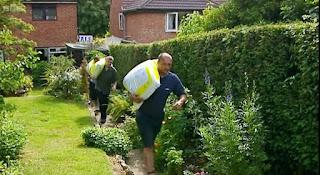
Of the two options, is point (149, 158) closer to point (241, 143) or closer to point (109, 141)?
point (109, 141)

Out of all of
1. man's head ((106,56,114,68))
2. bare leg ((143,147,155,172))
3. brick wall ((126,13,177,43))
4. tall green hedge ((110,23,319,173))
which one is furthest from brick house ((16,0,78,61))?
bare leg ((143,147,155,172))

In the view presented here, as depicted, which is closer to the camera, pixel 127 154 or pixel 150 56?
pixel 127 154

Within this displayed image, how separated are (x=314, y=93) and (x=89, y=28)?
40.7 metres

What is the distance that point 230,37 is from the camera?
6.23 meters

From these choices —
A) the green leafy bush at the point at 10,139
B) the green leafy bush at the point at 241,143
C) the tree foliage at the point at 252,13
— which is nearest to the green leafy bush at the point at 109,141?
the green leafy bush at the point at 10,139

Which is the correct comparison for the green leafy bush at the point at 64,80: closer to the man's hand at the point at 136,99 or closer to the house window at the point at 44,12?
the house window at the point at 44,12

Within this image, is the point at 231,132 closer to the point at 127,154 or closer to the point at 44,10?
the point at 127,154

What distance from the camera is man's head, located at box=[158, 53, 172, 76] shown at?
605cm

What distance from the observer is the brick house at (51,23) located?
87.0ft

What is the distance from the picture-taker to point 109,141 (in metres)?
7.87

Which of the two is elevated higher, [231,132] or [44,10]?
[44,10]

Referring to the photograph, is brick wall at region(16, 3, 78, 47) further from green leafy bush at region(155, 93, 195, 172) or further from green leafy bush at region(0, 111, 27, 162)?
green leafy bush at region(155, 93, 195, 172)

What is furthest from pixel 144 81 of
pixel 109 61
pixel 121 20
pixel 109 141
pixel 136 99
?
pixel 121 20

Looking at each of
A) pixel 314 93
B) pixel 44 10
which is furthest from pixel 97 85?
pixel 44 10
